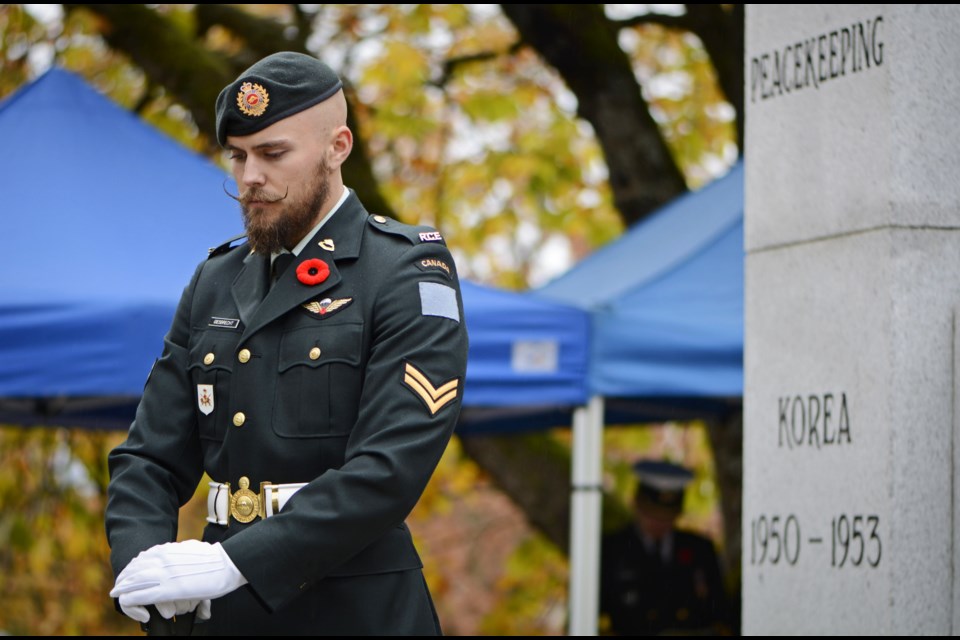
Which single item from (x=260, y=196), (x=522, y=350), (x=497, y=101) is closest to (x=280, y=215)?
(x=260, y=196)

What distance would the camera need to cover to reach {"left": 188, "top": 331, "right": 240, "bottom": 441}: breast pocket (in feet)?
8.98

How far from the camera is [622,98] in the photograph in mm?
8375

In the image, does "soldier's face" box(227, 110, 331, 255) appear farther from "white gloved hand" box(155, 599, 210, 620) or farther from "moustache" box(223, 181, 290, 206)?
"white gloved hand" box(155, 599, 210, 620)

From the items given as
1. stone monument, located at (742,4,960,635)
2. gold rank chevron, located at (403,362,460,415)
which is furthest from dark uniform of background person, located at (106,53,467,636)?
stone monument, located at (742,4,960,635)

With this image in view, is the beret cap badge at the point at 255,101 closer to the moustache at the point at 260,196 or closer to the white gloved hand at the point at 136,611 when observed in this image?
the moustache at the point at 260,196

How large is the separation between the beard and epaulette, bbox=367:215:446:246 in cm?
14

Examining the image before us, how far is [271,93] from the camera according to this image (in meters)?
2.68

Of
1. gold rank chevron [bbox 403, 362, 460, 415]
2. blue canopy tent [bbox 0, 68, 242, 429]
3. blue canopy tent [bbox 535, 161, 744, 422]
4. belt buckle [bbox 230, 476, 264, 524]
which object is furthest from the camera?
blue canopy tent [bbox 535, 161, 744, 422]

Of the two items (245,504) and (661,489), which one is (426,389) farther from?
(661,489)

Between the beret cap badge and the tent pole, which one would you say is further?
the tent pole

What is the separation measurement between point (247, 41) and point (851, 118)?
196 inches

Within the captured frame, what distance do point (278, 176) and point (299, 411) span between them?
17.5 inches

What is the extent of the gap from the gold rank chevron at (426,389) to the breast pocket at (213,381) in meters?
A: 0.39

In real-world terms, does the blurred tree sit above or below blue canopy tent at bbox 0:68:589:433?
above
